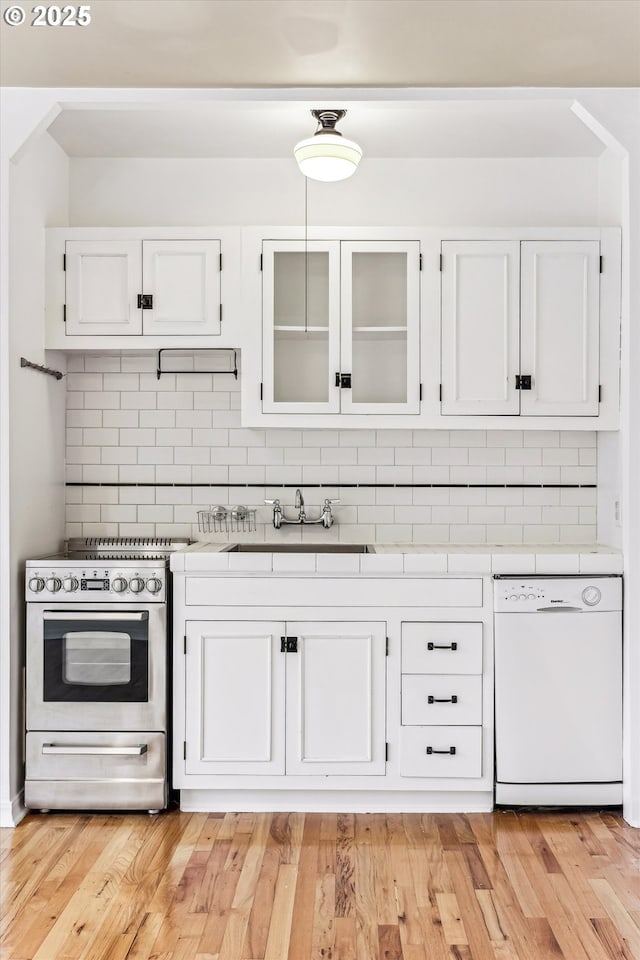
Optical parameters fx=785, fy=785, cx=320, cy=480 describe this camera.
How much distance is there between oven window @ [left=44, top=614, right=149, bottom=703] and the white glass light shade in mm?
1931

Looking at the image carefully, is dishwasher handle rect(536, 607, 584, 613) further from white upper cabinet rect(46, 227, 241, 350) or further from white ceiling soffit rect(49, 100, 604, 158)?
white ceiling soffit rect(49, 100, 604, 158)

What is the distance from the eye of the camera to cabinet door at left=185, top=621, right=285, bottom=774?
10.2 ft

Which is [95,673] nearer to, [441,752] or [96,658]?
[96,658]

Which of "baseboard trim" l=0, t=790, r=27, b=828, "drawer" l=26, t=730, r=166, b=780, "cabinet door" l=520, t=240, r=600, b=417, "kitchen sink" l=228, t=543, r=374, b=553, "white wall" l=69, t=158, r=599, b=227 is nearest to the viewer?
"baseboard trim" l=0, t=790, r=27, b=828

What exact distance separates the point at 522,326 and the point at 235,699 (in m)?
2.01

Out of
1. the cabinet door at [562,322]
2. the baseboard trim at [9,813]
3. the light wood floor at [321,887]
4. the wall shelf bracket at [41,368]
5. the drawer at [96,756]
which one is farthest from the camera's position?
the cabinet door at [562,322]

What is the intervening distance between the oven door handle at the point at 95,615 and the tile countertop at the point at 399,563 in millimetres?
239

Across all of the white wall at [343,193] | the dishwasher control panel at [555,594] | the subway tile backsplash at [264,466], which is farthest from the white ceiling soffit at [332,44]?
the dishwasher control panel at [555,594]

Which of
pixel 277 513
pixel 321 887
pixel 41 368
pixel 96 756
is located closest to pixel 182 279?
pixel 41 368

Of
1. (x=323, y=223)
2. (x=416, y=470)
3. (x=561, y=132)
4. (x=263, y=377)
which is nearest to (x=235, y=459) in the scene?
(x=263, y=377)

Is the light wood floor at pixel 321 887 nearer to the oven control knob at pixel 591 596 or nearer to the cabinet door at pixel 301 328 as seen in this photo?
the oven control knob at pixel 591 596

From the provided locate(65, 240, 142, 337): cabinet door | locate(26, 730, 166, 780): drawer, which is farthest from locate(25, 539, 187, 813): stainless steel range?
locate(65, 240, 142, 337): cabinet door

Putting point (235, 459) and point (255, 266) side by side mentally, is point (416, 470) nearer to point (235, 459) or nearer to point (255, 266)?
point (235, 459)

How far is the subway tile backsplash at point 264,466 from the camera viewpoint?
3816mm
